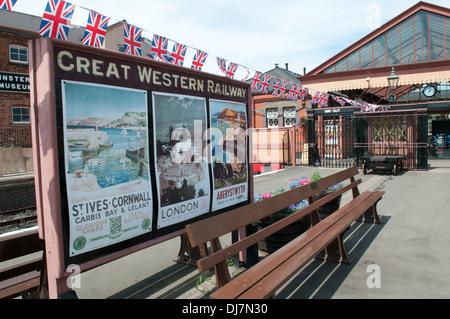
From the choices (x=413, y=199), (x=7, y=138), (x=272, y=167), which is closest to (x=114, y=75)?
(x=413, y=199)

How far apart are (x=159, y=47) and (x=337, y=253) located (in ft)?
12.6

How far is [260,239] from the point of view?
3072mm

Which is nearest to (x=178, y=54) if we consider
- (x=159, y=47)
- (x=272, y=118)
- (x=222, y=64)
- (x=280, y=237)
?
(x=159, y=47)

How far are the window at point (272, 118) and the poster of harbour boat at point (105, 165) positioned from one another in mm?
26579

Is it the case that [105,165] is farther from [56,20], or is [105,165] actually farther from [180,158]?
[56,20]

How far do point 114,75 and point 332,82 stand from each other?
17.7 meters

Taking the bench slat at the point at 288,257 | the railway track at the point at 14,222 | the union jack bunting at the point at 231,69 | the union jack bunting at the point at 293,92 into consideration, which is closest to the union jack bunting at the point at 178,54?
the union jack bunting at the point at 231,69

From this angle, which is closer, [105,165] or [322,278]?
[105,165]

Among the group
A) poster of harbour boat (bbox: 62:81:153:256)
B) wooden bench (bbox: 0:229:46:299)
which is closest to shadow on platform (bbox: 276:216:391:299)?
poster of harbour boat (bbox: 62:81:153:256)

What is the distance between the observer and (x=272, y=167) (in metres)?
17.6

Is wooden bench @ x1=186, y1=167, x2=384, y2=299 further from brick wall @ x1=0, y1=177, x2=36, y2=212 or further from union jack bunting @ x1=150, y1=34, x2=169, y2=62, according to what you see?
brick wall @ x1=0, y1=177, x2=36, y2=212

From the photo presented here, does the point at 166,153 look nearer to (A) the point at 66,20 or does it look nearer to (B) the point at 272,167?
(A) the point at 66,20

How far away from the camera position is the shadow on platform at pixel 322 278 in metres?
3.26

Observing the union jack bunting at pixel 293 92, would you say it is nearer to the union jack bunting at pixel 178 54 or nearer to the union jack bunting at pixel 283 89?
the union jack bunting at pixel 283 89
